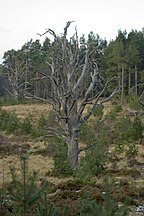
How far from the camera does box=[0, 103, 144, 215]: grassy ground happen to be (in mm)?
10250

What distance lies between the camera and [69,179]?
13.1 m

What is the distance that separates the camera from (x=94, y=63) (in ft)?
49.8

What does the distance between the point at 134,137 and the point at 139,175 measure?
7.37 m

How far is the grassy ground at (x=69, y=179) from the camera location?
10250 mm

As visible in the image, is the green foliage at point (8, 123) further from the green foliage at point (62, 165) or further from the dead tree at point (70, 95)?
the green foliage at point (62, 165)

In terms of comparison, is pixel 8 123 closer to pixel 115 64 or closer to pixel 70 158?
pixel 70 158

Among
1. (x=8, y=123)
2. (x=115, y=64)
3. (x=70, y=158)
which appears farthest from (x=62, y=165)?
(x=115, y=64)

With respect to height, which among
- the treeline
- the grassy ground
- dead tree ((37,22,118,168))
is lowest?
the grassy ground

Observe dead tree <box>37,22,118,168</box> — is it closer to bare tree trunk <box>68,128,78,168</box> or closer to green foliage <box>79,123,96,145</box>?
bare tree trunk <box>68,128,78,168</box>

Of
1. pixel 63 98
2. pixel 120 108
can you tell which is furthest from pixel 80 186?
pixel 120 108

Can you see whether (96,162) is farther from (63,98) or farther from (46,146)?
(46,146)

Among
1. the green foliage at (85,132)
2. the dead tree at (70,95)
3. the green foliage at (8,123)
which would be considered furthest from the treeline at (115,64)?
the dead tree at (70,95)

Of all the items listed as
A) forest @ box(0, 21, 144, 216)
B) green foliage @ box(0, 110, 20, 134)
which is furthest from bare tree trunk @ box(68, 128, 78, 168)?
green foliage @ box(0, 110, 20, 134)

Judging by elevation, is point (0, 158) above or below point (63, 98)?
below
